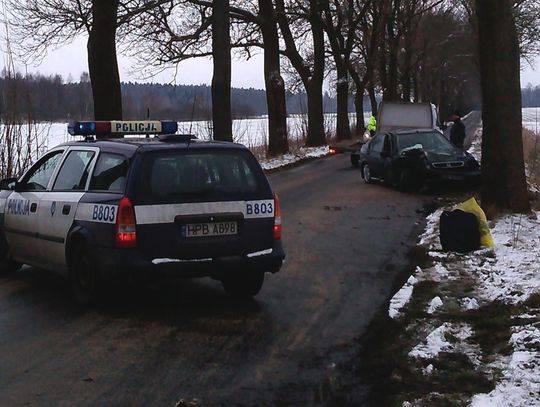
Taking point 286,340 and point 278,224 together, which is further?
point 278,224

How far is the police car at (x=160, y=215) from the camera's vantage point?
7145 millimetres

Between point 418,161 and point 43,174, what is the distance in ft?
39.4

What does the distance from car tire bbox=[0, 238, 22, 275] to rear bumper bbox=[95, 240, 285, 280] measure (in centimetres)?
250

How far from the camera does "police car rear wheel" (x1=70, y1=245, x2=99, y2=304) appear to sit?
7477mm

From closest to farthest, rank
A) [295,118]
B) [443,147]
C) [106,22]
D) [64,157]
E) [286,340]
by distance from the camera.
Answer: [286,340] → [64,157] → [106,22] → [443,147] → [295,118]

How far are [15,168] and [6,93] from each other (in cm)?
148

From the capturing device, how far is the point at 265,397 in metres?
5.27

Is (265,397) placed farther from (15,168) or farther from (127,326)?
(15,168)

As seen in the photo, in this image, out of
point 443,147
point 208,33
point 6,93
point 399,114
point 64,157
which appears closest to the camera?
point 64,157

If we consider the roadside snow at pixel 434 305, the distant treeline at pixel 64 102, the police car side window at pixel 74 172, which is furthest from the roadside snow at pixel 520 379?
the distant treeline at pixel 64 102

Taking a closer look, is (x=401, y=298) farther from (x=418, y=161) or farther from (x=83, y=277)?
(x=418, y=161)

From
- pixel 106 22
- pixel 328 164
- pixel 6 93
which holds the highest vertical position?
pixel 106 22

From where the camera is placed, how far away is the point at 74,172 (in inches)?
323

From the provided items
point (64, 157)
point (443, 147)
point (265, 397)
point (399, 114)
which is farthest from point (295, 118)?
point (265, 397)
